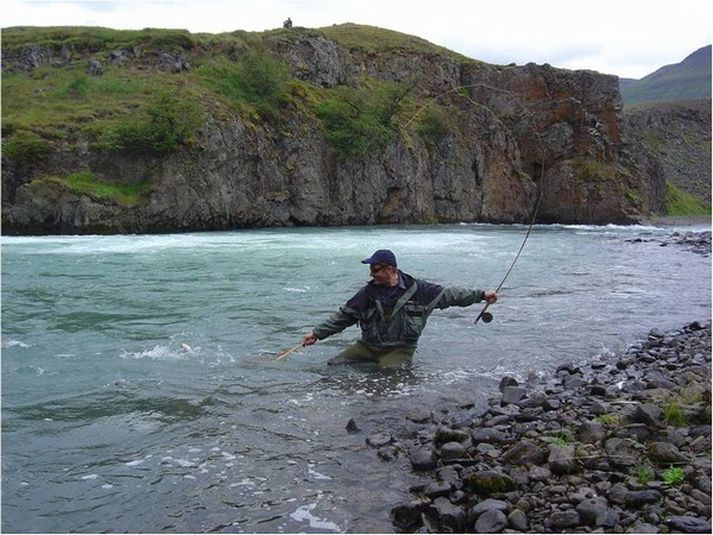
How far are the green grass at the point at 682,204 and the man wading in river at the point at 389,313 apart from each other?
101 metres

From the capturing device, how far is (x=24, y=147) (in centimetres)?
3925

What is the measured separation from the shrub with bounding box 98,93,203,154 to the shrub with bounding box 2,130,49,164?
3.69m

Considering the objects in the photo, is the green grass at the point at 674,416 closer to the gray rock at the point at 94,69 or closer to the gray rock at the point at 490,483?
the gray rock at the point at 490,483

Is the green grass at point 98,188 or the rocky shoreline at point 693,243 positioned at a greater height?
the green grass at point 98,188

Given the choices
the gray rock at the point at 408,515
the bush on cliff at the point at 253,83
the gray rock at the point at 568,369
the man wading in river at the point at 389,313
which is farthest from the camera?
the bush on cliff at the point at 253,83

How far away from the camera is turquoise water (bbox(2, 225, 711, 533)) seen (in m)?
5.46

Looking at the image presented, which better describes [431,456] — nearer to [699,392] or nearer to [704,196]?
[699,392]

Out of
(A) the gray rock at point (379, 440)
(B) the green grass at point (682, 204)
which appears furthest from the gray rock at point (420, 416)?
(B) the green grass at point (682, 204)

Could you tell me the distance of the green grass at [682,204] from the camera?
10127 centimetres

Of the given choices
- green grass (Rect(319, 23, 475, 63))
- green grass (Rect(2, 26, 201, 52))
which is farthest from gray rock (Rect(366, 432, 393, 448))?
green grass (Rect(319, 23, 475, 63))

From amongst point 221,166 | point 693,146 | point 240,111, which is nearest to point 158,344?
A: point 221,166

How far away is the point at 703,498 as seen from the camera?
189 inches

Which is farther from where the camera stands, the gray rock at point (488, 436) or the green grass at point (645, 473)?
the gray rock at point (488, 436)

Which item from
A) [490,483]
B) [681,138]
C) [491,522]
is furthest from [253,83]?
[681,138]
